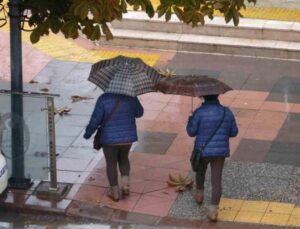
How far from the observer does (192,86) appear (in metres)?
9.20

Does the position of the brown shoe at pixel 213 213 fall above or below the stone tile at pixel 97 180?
above

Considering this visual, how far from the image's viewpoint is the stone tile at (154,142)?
11.4 metres

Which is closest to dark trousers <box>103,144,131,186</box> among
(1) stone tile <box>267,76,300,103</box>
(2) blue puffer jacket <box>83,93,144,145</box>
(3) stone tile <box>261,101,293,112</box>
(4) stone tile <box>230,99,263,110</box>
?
(2) blue puffer jacket <box>83,93,144,145</box>

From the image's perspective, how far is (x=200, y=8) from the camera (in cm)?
858

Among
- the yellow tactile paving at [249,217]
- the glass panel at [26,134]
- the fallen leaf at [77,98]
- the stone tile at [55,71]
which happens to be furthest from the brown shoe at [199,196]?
the stone tile at [55,71]

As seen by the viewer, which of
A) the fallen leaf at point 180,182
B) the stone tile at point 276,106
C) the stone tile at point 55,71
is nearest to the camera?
the fallen leaf at point 180,182

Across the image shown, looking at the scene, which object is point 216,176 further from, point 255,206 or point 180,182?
point 180,182

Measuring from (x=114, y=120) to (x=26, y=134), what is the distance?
1169 mm

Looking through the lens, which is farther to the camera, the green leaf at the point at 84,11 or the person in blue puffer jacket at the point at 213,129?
the person in blue puffer jacket at the point at 213,129

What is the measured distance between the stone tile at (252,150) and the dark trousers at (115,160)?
1.82 meters

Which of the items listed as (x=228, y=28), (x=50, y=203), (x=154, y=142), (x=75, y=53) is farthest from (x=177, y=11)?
(x=228, y=28)

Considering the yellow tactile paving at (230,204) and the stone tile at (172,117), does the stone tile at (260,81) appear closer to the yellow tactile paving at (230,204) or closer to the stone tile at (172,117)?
the stone tile at (172,117)

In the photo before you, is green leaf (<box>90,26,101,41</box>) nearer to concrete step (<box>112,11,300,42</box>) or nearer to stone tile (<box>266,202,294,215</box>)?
stone tile (<box>266,202,294,215</box>)

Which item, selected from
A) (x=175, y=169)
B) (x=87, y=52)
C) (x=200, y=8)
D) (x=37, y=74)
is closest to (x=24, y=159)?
(x=175, y=169)
